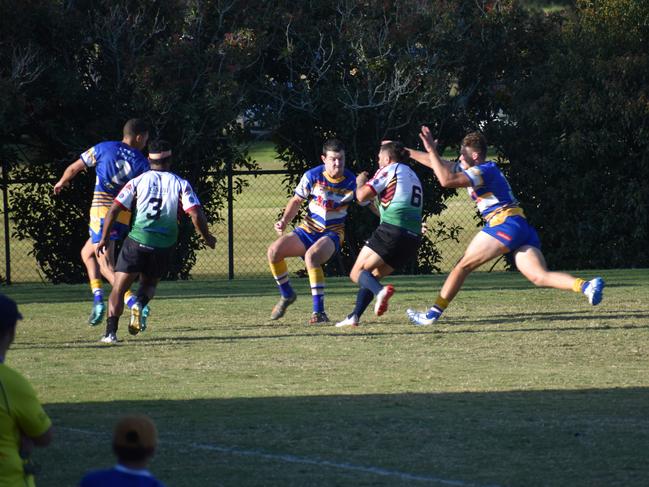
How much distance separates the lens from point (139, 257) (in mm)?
11898

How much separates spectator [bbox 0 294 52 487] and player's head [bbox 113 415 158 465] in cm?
85

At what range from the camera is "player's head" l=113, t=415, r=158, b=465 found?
4.21 metres

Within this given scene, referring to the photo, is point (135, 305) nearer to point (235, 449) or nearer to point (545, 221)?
point (235, 449)

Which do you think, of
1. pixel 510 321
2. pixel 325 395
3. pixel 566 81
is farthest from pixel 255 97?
pixel 325 395

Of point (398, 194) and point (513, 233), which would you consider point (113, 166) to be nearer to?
point (398, 194)

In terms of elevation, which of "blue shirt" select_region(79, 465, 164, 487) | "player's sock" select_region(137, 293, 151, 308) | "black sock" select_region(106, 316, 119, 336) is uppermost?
"blue shirt" select_region(79, 465, 164, 487)

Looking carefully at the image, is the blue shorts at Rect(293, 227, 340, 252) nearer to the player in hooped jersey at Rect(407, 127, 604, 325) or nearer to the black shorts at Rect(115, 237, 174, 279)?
the player in hooped jersey at Rect(407, 127, 604, 325)

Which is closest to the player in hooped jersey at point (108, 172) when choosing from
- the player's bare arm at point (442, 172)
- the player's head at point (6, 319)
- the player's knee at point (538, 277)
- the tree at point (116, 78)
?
the player's bare arm at point (442, 172)

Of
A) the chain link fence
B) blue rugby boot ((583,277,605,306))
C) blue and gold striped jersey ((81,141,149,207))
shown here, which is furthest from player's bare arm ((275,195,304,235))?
the chain link fence

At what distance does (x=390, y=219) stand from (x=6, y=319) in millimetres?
7927

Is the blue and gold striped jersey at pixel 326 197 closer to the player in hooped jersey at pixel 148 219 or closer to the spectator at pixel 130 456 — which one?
the player in hooped jersey at pixel 148 219

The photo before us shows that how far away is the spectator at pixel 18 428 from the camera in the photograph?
16.2ft

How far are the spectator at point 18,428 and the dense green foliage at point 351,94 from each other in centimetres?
1516

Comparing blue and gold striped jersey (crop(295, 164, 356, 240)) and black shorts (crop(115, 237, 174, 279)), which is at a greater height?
blue and gold striped jersey (crop(295, 164, 356, 240))
